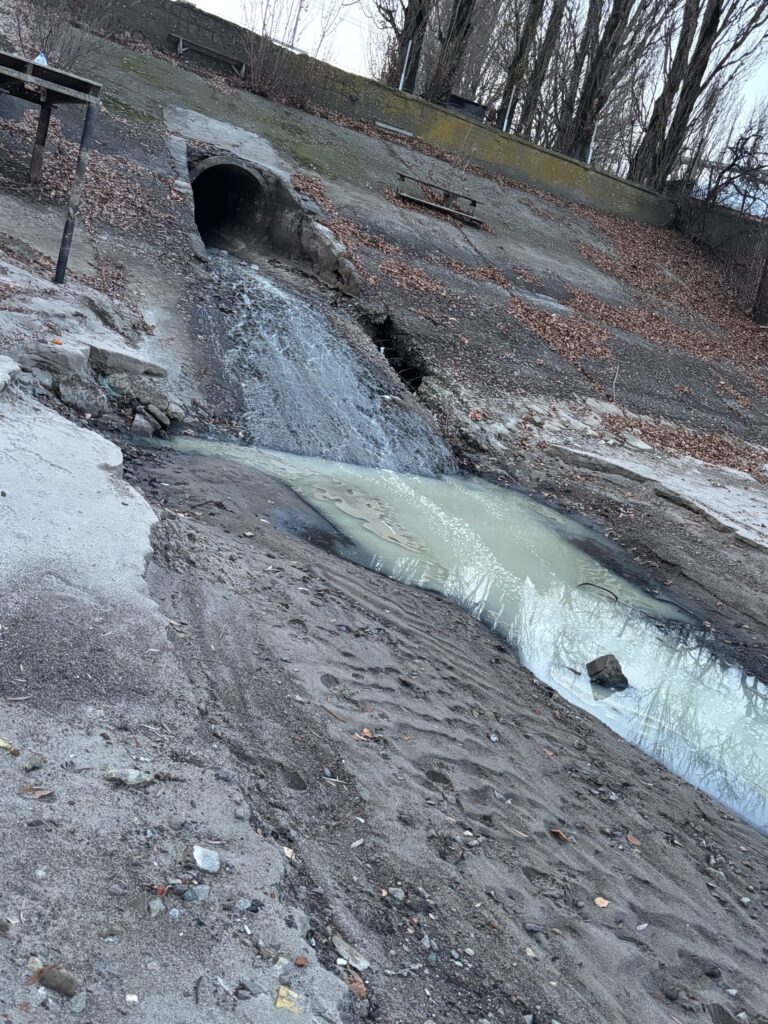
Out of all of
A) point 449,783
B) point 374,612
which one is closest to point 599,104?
point 374,612

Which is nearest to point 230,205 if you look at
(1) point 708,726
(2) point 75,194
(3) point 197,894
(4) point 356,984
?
(2) point 75,194

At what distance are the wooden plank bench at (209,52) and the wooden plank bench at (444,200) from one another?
4.87 meters

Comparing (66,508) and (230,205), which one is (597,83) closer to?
(230,205)

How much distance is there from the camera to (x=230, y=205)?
16.3 m

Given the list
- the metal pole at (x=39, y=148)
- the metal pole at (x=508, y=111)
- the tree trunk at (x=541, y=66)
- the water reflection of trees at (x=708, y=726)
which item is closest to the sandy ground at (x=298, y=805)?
the water reflection of trees at (x=708, y=726)

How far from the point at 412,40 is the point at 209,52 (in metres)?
6.46

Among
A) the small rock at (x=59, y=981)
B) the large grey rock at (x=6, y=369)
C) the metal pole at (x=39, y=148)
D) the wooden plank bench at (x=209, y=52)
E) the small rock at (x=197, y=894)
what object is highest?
the wooden plank bench at (x=209, y=52)

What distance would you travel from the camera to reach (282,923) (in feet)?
9.92

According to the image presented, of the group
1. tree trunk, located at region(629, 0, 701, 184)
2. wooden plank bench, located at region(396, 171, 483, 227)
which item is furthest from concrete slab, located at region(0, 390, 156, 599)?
tree trunk, located at region(629, 0, 701, 184)

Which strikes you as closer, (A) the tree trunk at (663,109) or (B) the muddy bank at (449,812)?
(B) the muddy bank at (449,812)

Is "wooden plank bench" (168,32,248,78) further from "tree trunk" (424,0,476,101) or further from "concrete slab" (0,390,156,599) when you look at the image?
"concrete slab" (0,390,156,599)

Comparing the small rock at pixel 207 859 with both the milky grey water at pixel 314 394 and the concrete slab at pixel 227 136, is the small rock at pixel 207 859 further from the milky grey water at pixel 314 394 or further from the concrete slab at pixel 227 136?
the concrete slab at pixel 227 136

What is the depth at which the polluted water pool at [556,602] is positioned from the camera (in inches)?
249

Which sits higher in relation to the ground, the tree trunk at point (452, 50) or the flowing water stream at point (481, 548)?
the tree trunk at point (452, 50)
